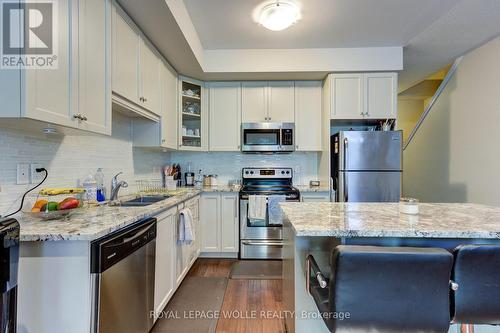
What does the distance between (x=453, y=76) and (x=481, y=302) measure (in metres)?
3.65

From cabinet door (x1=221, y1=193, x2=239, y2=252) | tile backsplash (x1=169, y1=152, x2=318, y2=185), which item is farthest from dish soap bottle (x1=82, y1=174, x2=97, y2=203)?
tile backsplash (x1=169, y1=152, x2=318, y2=185)

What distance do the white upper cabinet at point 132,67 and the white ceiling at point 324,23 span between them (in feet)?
1.83

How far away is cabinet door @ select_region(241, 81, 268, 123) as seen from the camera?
3391mm

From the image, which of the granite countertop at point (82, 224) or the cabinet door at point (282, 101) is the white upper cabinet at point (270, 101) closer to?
the cabinet door at point (282, 101)

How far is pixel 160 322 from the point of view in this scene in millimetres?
1867

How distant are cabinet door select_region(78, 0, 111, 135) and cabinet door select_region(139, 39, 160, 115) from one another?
19.3 inches

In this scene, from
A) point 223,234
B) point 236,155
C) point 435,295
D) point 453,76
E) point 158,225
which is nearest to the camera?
point 435,295

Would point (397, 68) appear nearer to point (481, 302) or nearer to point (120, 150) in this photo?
point (481, 302)

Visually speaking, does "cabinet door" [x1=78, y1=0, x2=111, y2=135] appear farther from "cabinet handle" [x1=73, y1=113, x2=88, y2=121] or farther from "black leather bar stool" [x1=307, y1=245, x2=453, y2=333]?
"black leather bar stool" [x1=307, y1=245, x2=453, y2=333]

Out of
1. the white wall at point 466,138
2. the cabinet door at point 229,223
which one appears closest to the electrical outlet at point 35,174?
the cabinet door at point 229,223

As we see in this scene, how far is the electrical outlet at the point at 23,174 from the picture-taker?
1371mm

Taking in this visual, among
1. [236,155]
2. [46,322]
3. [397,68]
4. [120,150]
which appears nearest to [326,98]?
[397,68]

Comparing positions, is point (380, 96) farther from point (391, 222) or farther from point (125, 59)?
point (125, 59)

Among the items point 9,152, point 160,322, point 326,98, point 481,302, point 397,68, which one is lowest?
point 160,322
